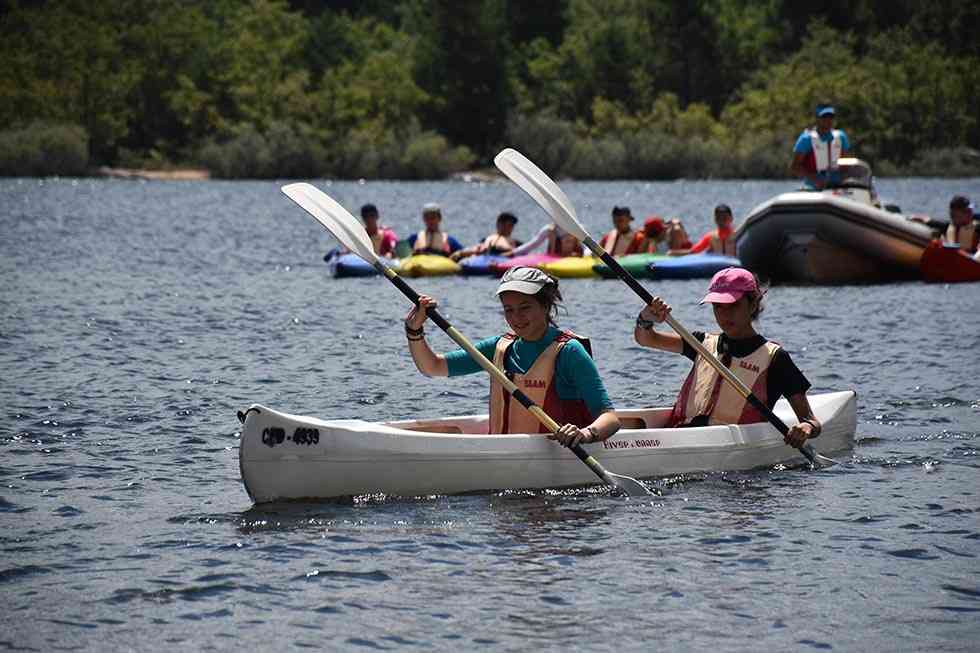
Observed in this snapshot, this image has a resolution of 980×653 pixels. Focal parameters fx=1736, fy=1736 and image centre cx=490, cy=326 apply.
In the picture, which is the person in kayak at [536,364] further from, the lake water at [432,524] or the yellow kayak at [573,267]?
the yellow kayak at [573,267]

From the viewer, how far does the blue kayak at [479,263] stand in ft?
79.2

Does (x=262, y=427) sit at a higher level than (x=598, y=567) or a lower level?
higher

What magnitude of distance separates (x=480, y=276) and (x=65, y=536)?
53.8ft

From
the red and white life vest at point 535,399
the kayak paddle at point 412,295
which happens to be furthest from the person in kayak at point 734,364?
the kayak paddle at point 412,295

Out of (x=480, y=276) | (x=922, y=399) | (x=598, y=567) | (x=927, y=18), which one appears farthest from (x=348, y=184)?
(x=598, y=567)

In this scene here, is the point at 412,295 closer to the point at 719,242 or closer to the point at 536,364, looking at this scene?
the point at 536,364

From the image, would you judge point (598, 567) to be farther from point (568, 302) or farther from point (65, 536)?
point (568, 302)

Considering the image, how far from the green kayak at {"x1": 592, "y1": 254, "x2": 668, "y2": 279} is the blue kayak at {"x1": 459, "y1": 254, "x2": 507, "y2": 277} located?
154 cm

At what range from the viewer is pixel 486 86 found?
91.9 metres

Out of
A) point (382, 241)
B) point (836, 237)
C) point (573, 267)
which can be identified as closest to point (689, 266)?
point (573, 267)

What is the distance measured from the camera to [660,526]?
29.5 ft

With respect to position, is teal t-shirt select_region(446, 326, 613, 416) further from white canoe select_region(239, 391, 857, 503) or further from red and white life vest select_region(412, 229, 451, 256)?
red and white life vest select_region(412, 229, 451, 256)

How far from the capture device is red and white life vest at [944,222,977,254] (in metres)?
23.1

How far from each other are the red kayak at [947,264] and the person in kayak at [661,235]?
336 centimetres
